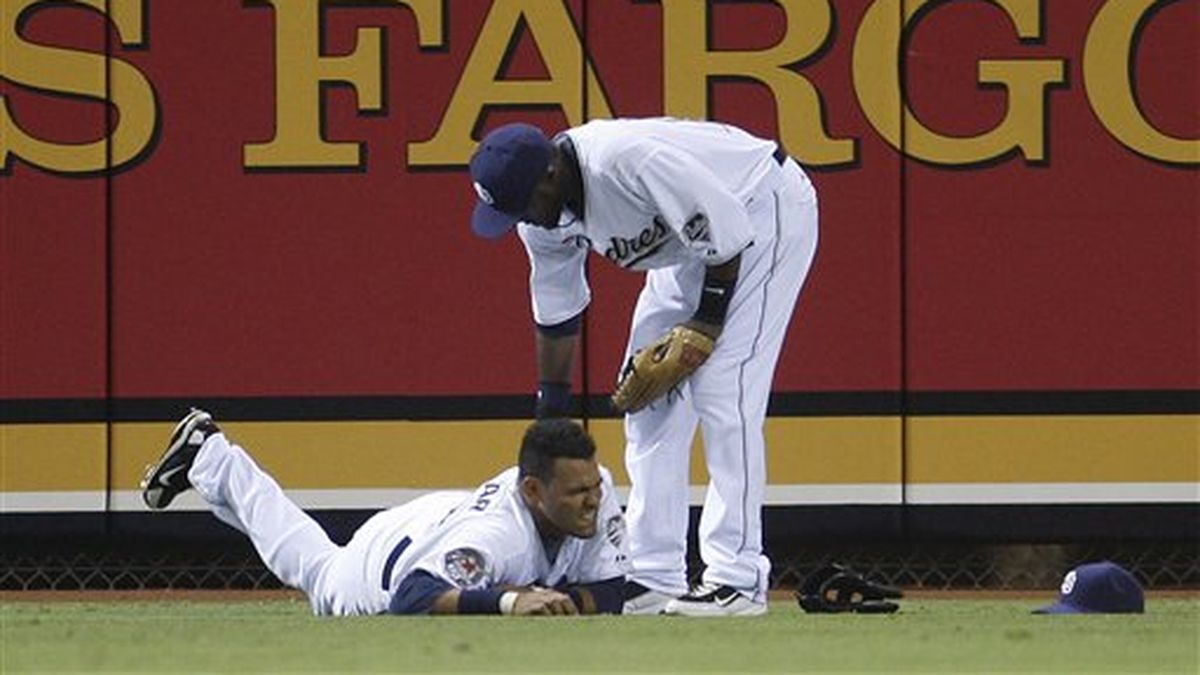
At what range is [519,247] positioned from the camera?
1282 cm

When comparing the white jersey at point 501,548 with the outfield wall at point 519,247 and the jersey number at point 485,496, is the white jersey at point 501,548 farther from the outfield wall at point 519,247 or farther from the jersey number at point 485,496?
the outfield wall at point 519,247

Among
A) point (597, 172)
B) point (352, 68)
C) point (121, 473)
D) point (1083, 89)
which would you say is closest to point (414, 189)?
point (352, 68)

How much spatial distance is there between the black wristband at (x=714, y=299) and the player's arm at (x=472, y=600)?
938 mm

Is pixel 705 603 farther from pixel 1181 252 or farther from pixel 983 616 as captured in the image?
pixel 1181 252

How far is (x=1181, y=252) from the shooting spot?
41.6 ft

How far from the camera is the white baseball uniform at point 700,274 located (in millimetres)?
9383

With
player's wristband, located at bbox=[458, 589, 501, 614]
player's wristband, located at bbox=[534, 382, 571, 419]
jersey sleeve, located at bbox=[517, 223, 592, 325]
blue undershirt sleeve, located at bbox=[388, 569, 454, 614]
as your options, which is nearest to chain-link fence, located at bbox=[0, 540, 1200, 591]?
player's wristband, located at bbox=[534, 382, 571, 419]

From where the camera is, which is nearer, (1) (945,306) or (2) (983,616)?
(2) (983,616)

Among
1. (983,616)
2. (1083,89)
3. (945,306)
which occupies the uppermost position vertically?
(1083,89)

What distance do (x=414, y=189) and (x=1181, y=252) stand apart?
2.82 m

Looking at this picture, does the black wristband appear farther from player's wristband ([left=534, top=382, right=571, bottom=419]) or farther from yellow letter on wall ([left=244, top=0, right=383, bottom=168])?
yellow letter on wall ([left=244, top=0, right=383, bottom=168])

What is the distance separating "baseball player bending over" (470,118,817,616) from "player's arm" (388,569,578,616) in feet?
1.89

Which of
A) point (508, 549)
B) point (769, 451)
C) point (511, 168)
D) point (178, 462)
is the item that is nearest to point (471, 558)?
point (508, 549)

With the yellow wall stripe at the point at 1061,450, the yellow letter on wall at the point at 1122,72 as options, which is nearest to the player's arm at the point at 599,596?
the yellow wall stripe at the point at 1061,450
